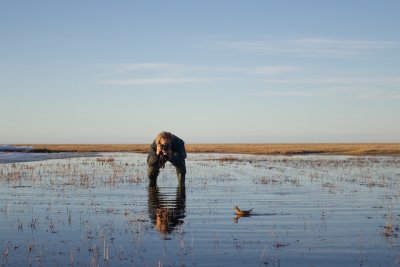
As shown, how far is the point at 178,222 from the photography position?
12.1 meters

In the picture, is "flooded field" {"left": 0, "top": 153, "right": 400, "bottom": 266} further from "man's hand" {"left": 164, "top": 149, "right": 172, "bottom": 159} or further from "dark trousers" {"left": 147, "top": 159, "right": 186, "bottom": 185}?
"man's hand" {"left": 164, "top": 149, "right": 172, "bottom": 159}

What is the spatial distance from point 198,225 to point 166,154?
8141mm

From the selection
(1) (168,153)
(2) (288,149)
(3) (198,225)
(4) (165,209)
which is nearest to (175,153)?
(1) (168,153)

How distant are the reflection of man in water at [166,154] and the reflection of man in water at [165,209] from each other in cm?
139

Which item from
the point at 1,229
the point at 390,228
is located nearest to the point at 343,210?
the point at 390,228

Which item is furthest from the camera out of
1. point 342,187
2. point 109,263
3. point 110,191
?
point 342,187

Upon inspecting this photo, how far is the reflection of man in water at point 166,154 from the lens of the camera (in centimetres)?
1967

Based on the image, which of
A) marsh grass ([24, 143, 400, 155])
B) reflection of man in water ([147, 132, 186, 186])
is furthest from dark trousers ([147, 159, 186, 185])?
marsh grass ([24, 143, 400, 155])

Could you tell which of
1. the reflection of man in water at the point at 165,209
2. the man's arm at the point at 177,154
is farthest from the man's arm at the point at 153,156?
the reflection of man in water at the point at 165,209

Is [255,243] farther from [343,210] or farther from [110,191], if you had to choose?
[110,191]

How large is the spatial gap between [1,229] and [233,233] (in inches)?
206

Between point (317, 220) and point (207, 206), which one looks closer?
point (317, 220)

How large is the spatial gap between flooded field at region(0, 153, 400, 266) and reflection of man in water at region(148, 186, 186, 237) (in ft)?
0.09

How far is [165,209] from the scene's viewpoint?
1423 cm
